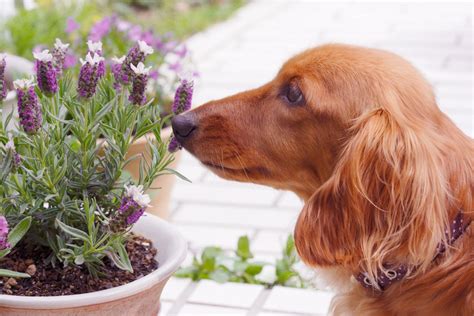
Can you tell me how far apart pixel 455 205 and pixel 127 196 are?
896 mm

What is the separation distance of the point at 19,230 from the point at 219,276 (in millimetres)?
1641

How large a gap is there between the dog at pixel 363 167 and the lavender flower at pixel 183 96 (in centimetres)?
16

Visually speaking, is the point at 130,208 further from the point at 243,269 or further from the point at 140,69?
the point at 243,269

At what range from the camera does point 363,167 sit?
2.43m

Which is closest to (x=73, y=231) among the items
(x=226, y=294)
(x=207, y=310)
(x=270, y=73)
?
(x=207, y=310)

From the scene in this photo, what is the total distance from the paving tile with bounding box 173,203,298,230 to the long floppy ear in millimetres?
2079

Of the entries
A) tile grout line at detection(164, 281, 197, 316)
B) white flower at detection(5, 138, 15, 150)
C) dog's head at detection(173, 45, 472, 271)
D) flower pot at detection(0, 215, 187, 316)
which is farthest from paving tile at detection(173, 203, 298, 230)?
white flower at detection(5, 138, 15, 150)

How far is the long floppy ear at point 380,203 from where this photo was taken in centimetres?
236

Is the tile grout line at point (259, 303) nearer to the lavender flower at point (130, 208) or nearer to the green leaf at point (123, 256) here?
the green leaf at point (123, 256)

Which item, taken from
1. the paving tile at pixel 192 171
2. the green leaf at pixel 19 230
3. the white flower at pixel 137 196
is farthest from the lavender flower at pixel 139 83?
the paving tile at pixel 192 171

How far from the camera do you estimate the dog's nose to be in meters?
2.76

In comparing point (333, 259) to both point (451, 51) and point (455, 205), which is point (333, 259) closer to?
point (455, 205)

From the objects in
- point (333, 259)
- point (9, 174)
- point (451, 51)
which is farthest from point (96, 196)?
point (451, 51)

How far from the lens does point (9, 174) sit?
2406 mm
